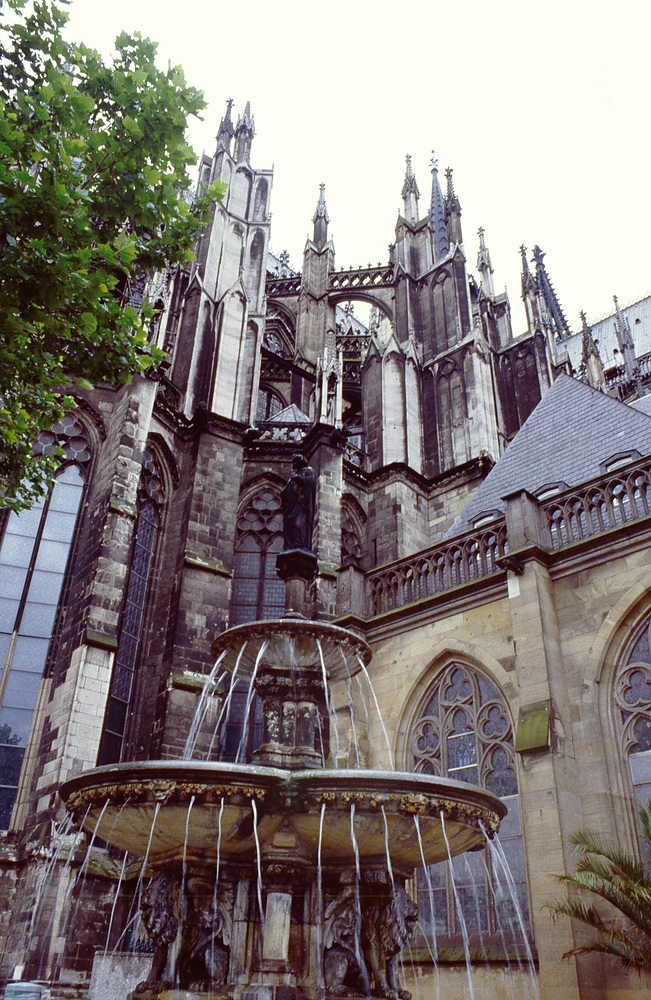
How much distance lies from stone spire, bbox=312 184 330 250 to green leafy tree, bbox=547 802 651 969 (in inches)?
967

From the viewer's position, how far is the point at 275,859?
6.15m

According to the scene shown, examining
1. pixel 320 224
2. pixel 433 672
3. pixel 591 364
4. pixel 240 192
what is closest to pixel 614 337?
pixel 591 364

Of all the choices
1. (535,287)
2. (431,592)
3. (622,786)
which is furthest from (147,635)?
(535,287)

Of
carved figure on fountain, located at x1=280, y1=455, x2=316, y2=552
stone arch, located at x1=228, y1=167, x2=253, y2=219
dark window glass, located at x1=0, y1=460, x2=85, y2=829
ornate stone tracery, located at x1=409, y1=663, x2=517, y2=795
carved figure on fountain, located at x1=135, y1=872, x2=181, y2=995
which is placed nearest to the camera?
carved figure on fountain, located at x1=135, y1=872, x2=181, y2=995

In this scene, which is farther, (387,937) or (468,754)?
(468,754)

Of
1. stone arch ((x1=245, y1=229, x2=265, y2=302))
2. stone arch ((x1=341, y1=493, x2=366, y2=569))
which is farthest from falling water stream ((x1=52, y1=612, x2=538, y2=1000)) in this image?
stone arch ((x1=245, y1=229, x2=265, y2=302))

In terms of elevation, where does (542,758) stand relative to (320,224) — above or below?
below

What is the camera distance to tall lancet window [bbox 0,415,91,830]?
12.4 metres

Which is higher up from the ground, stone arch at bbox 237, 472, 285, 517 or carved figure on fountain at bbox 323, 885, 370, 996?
stone arch at bbox 237, 472, 285, 517

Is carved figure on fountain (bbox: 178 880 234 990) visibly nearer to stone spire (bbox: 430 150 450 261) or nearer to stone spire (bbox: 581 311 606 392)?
→ stone spire (bbox: 430 150 450 261)

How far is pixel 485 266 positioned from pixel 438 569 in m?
18.6

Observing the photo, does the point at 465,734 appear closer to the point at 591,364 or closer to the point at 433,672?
the point at 433,672

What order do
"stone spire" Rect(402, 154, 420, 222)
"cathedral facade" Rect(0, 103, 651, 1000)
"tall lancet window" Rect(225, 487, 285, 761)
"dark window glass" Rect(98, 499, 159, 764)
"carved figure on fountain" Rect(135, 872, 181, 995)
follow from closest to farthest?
"carved figure on fountain" Rect(135, 872, 181, 995) → "cathedral facade" Rect(0, 103, 651, 1000) → "dark window glass" Rect(98, 499, 159, 764) → "tall lancet window" Rect(225, 487, 285, 761) → "stone spire" Rect(402, 154, 420, 222)

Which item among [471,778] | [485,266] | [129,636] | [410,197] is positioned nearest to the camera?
[471,778]
